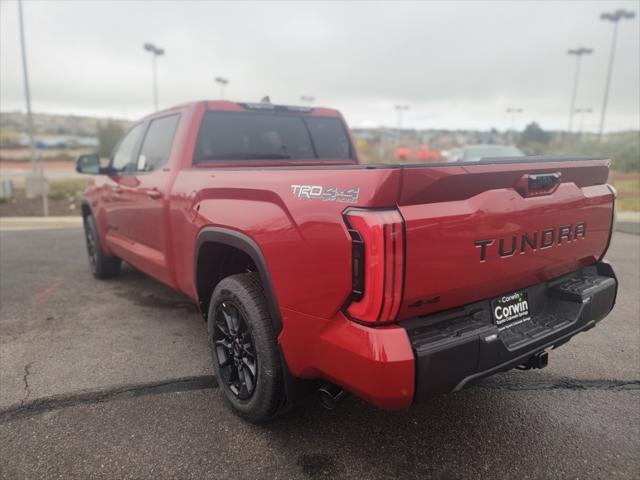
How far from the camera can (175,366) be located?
353cm

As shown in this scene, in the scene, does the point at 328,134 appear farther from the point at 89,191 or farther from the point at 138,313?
the point at 89,191

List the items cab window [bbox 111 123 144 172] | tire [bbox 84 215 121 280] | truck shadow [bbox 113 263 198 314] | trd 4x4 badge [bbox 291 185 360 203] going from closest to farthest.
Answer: trd 4x4 badge [bbox 291 185 360 203], cab window [bbox 111 123 144 172], truck shadow [bbox 113 263 198 314], tire [bbox 84 215 121 280]

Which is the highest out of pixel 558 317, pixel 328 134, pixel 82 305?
pixel 328 134

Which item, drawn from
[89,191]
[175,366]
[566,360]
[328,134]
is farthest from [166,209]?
[566,360]

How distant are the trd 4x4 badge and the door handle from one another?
6.22 feet

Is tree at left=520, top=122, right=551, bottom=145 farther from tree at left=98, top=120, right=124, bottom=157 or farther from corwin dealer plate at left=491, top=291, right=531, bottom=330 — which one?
corwin dealer plate at left=491, top=291, right=531, bottom=330

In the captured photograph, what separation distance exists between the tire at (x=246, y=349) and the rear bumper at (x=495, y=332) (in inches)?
31.4

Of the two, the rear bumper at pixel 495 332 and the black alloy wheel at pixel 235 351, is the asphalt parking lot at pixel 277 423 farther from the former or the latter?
the rear bumper at pixel 495 332

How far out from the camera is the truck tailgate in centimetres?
195

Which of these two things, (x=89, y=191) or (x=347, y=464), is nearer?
(x=347, y=464)

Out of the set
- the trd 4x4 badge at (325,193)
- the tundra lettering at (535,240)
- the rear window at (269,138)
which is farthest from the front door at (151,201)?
the tundra lettering at (535,240)

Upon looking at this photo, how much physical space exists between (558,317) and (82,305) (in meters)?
4.39

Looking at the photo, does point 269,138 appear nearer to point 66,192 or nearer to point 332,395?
point 332,395

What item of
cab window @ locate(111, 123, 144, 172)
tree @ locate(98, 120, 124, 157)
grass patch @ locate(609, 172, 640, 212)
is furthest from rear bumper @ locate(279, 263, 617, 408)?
tree @ locate(98, 120, 124, 157)
